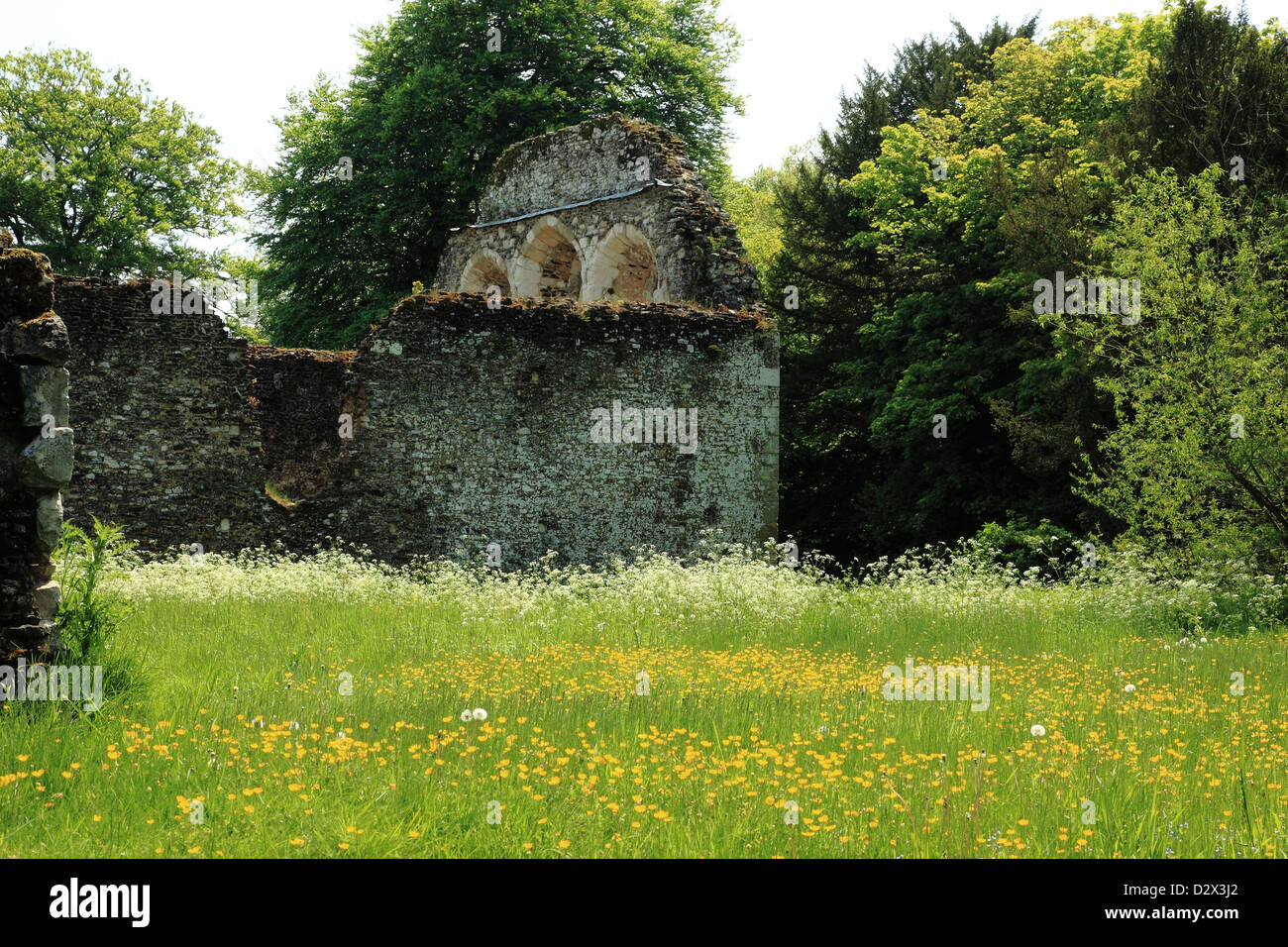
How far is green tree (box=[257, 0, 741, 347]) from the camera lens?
26.9 m

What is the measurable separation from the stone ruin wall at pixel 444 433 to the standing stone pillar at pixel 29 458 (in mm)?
7418

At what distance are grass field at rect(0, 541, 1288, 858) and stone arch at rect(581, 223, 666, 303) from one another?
34.5ft

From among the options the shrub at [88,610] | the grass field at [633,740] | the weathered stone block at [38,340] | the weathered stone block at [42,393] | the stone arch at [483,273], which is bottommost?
the grass field at [633,740]

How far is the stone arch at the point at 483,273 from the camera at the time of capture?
75.5 feet

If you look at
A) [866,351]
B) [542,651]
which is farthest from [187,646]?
[866,351]

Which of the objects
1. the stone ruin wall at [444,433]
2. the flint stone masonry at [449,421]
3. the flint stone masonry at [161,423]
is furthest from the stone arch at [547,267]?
the flint stone masonry at [161,423]

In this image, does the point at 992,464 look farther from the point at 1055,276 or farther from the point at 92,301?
the point at 92,301

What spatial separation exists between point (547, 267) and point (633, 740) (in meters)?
17.6

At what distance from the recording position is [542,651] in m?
8.39

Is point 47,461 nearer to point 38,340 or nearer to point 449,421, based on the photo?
point 38,340

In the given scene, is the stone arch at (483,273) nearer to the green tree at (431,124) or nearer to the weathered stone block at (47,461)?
the green tree at (431,124)

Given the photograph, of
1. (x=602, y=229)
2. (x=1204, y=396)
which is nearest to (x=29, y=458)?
(x=1204, y=396)

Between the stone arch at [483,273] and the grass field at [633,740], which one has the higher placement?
the stone arch at [483,273]

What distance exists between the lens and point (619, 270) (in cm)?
2016
